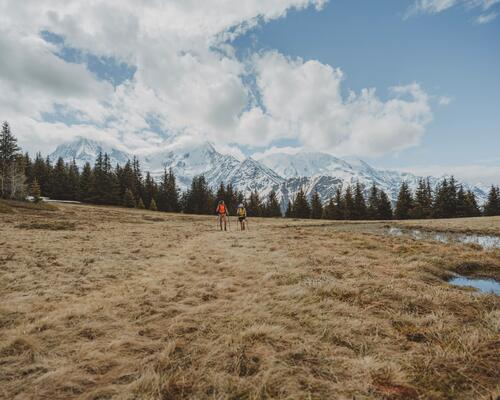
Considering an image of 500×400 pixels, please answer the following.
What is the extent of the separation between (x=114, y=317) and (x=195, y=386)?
2.63m

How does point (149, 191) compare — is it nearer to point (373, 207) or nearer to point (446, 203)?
point (373, 207)

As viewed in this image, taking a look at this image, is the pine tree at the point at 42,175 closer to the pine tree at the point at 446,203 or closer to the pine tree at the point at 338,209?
the pine tree at the point at 338,209

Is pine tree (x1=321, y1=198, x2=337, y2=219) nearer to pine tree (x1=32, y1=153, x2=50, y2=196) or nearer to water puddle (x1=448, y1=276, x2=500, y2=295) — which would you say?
water puddle (x1=448, y1=276, x2=500, y2=295)

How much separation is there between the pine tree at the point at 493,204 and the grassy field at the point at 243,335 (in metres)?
74.4

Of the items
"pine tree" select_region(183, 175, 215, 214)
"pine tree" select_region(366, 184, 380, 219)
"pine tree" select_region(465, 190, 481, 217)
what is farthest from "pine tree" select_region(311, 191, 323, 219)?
"pine tree" select_region(465, 190, 481, 217)

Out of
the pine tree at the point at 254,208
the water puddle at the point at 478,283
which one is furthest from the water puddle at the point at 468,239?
the pine tree at the point at 254,208

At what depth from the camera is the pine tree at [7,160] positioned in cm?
4709

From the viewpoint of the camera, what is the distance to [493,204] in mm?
61094

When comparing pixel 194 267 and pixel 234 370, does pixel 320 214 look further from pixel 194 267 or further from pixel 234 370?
pixel 234 370

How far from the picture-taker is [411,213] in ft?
201

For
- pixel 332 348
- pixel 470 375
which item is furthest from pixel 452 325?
pixel 332 348

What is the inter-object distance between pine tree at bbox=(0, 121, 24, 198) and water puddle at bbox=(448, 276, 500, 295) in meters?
62.4

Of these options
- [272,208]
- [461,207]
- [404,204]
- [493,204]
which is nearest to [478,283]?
[404,204]

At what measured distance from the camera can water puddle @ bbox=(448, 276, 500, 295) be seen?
23.0ft
